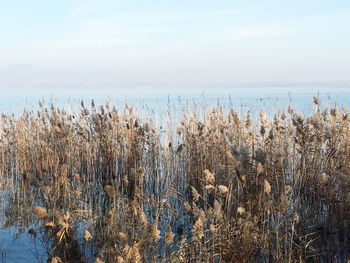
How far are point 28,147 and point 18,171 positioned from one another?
44 cm

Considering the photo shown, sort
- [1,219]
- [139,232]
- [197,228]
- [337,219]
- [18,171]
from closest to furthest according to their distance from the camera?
[197,228] → [139,232] → [337,219] → [1,219] → [18,171]

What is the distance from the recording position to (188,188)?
15.8ft

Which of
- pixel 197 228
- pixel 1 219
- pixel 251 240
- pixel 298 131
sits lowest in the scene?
pixel 1 219

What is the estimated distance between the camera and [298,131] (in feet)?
11.4

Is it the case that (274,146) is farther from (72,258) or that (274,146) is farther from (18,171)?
(18,171)

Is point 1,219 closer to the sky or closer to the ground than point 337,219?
closer to the ground

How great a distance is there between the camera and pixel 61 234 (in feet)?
8.71

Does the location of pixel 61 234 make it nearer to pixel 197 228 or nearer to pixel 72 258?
pixel 72 258

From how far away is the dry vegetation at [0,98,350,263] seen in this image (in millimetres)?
2873

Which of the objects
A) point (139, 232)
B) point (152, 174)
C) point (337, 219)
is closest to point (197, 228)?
point (139, 232)

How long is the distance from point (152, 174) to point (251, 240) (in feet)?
7.59

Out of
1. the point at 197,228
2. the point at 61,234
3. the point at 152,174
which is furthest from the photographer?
the point at 152,174

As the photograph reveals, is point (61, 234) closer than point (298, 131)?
Yes

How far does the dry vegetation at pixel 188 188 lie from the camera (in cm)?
287
